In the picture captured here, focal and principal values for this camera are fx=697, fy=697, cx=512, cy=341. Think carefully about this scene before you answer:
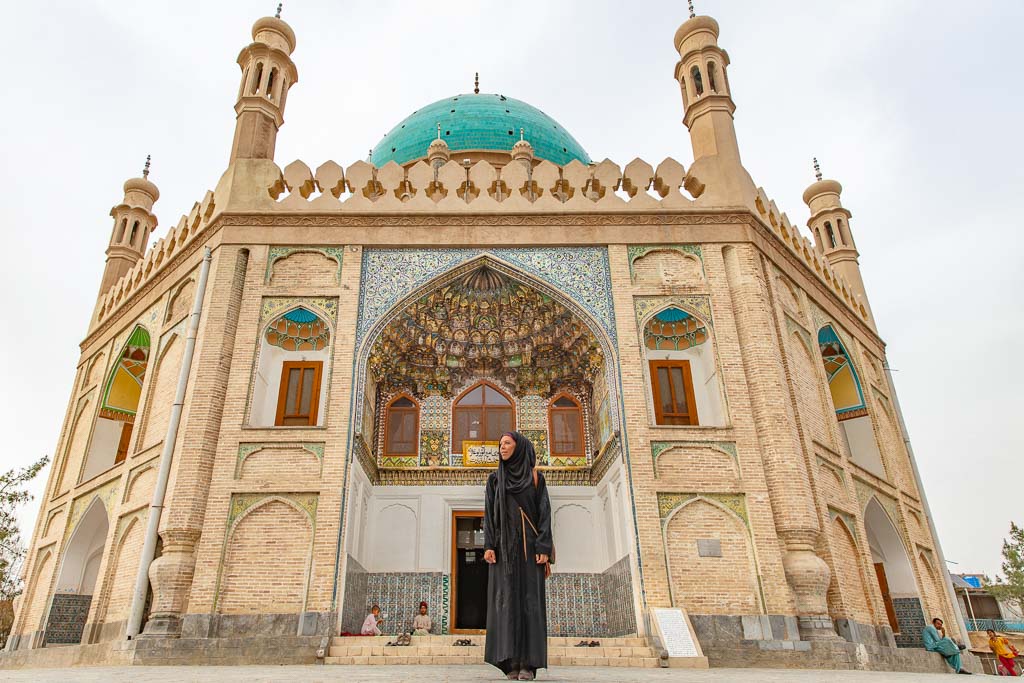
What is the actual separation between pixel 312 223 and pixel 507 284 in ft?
9.15

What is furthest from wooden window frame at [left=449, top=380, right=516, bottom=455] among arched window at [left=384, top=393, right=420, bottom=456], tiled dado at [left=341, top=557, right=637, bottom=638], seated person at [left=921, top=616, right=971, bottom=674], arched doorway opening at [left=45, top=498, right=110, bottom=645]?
seated person at [left=921, top=616, right=971, bottom=674]

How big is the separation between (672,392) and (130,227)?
10.3 metres

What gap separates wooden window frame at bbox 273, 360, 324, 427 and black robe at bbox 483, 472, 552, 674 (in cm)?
521

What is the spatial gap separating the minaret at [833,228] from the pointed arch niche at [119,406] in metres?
12.1

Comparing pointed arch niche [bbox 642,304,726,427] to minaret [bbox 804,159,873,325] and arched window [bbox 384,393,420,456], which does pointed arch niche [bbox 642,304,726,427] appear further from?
minaret [bbox 804,159,873,325]

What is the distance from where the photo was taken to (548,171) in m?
10.2

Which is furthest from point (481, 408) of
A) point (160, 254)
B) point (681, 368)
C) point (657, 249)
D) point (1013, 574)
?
point (1013, 574)

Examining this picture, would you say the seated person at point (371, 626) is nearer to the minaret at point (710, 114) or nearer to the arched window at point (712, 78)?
the minaret at point (710, 114)

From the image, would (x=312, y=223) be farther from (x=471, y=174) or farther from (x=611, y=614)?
(x=611, y=614)

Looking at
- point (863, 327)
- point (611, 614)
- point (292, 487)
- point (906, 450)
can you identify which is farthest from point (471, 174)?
point (906, 450)

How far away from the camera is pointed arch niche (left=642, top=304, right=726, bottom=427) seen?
8.91 m

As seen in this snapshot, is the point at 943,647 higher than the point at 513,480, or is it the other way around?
the point at 513,480

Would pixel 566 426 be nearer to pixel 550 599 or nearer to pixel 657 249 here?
pixel 550 599

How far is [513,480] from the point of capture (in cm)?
411
